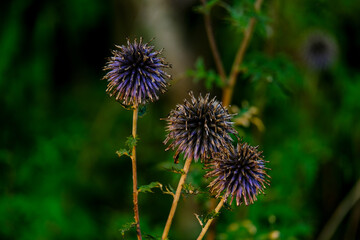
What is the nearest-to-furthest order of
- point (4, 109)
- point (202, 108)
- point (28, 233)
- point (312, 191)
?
point (202, 108), point (28, 233), point (4, 109), point (312, 191)

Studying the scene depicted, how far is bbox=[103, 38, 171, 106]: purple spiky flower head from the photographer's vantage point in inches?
46.6

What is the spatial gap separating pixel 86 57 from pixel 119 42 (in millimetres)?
626

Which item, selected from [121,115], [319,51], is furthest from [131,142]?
[319,51]

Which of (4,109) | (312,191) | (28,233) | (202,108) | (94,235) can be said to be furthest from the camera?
(312,191)

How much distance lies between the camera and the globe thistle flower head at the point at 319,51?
341 cm

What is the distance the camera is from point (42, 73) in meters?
3.61

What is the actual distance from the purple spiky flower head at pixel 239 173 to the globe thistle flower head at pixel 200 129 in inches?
1.7

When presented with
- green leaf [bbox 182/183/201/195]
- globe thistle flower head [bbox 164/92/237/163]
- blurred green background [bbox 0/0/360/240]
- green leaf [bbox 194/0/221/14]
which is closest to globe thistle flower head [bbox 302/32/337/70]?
blurred green background [bbox 0/0/360/240]

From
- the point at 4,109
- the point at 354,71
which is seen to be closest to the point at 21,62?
the point at 4,109

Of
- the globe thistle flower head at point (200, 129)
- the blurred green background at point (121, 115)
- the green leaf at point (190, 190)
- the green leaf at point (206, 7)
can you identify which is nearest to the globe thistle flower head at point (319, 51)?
the blurred green background at point (121, 115)

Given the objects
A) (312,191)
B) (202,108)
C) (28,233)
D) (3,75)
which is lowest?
(28,233)

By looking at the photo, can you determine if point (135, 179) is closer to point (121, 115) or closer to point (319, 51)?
point (121, 115)

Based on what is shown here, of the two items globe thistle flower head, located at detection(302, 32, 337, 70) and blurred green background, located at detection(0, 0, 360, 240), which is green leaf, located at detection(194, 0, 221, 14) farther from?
globe thistle flower head, located at detection(302, 32, 337, 70)

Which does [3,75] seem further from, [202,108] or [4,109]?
[202,108]
